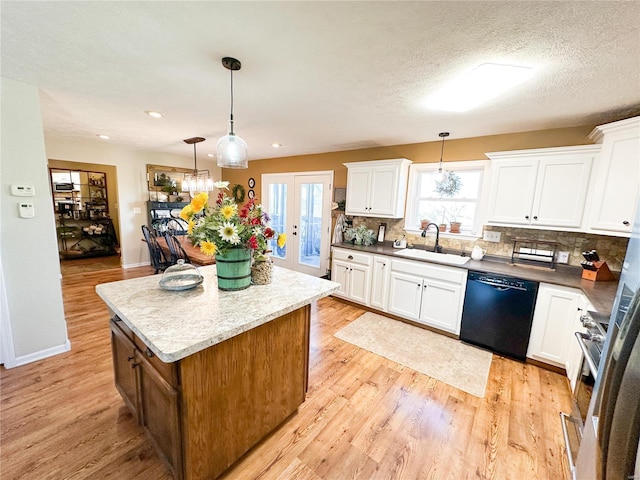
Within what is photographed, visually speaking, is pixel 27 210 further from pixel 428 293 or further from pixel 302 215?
pixel 428 293

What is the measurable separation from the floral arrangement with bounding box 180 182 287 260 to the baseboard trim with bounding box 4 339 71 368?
216cm

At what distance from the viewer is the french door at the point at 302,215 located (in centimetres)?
461

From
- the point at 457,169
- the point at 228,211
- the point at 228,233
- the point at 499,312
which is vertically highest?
the point at 457,169

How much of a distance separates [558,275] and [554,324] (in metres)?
0.46

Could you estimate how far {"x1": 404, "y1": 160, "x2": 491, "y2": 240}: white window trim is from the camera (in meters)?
3.08

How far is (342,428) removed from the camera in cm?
172

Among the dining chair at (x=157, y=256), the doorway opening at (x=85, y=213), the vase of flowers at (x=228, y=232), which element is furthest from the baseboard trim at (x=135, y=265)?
the vase of flowers at (x=228, y=232)

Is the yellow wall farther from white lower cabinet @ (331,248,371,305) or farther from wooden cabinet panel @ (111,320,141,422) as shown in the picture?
wooden cabinet panel @ (111,320,141,422)

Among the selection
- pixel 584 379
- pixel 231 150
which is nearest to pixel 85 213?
pixel 231 150

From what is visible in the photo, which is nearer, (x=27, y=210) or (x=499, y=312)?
(x=27, y=210)

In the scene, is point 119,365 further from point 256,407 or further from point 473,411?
point 473,411

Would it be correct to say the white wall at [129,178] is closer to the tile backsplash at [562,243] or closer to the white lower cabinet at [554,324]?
the tile backsplash at [562,243]

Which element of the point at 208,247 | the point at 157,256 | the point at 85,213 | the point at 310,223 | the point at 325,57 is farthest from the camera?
the point at 85,213

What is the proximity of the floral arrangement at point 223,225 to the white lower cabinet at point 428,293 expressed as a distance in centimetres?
213
